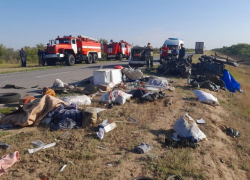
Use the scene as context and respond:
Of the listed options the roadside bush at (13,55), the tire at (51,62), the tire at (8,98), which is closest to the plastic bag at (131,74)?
the tire at (8,98)

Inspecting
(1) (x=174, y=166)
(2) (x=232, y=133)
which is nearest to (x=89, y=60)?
(2) (x=232, y=133)

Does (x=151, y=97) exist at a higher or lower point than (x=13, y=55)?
lower

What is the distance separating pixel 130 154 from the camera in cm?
377

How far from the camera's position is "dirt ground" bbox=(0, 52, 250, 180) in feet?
10.7

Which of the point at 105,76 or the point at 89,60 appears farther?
the point at 89,60

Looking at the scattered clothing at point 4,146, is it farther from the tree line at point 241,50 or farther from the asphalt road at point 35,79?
the tree line at point 241,50

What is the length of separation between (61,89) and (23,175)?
16.5ft

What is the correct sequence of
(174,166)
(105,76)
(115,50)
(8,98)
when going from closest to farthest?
(174,166) → (8,98) → (105,76) → (115,50)

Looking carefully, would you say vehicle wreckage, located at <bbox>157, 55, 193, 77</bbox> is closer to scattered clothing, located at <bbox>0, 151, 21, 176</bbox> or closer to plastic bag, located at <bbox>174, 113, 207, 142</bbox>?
plastic bag, located at <bbox>174, 113, 207, 142</bbox>

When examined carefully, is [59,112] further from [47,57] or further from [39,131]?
[47,57]

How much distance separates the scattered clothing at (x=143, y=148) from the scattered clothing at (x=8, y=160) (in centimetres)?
194

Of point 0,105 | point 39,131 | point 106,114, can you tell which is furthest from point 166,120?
point 0,105

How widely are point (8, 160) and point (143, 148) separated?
2157 mm

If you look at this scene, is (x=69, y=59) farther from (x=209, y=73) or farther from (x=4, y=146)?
(x=4, y=146)
